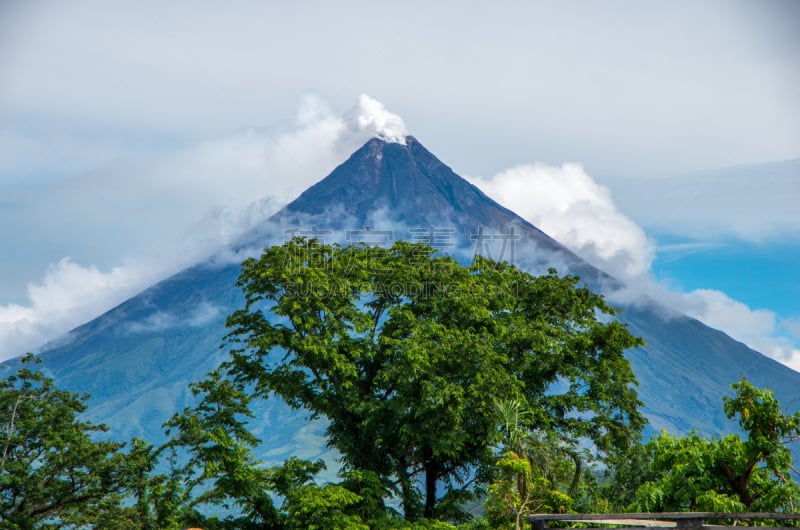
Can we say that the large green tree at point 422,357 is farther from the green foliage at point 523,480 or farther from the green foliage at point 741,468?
the green foliage at point 741,468

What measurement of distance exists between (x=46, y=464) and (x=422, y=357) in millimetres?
12304

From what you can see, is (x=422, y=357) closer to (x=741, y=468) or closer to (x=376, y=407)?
(x=376, y=407)

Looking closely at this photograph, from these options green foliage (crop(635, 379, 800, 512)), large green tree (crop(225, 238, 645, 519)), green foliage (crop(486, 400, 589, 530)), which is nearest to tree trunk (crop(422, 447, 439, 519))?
large green tree (crop(225, 238, 645, 519))

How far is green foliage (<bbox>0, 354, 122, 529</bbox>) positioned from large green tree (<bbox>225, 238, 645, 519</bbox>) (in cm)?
522

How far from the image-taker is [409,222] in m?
185

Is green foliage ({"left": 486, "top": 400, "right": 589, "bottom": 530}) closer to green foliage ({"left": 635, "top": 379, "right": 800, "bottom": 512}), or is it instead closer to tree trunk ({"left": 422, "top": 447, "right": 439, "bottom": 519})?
green foliage ({"left": 635, "top": 379, "right": 800, "bottom": 512})

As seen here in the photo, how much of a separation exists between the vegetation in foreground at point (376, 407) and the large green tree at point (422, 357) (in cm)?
6

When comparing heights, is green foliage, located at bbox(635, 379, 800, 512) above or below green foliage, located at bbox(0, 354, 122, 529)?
above

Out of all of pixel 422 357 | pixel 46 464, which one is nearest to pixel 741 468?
pixel 422 357

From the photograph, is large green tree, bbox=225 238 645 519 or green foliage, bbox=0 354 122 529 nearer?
large green tree, bbox=225 238 645 519

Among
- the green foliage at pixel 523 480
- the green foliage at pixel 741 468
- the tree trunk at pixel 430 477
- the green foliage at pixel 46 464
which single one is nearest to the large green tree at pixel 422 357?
the tree trunk at pixel 430 477

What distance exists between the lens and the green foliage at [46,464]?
70.5 ft

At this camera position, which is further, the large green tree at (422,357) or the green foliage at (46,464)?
the green foliage at (46,464)

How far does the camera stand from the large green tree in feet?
64.8
